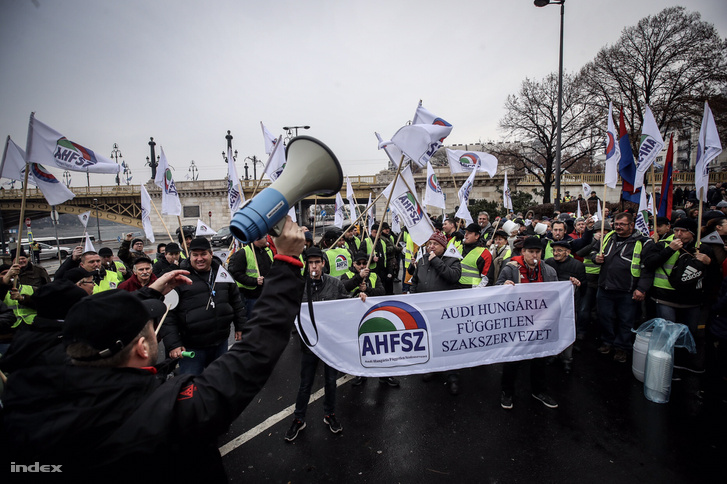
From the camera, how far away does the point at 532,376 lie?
400cm

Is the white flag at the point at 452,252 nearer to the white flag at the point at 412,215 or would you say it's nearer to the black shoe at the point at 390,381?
the white flag at the point at 412,215

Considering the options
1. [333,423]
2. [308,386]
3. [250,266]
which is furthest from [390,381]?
[250,266]

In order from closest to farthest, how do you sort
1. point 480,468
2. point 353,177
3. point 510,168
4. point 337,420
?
1. point 480,468
2. point 337,420
3. point 510,168
4. point 353,177

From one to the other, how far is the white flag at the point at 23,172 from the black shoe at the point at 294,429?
13.3 ft

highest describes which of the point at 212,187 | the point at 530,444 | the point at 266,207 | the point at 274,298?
the point at 212,187

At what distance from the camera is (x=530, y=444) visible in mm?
3264

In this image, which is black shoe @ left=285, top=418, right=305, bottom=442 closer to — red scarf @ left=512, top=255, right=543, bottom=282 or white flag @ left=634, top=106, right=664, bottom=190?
red scarf @ left=512, top=255, right=543, bottom=282

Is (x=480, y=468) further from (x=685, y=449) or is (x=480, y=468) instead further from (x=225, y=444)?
(x=225, y=444)

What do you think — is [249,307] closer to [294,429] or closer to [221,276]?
[221,276]

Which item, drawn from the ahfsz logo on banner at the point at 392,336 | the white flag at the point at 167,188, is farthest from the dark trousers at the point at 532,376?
the white flag at the point at 167,188

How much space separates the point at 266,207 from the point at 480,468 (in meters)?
3.15

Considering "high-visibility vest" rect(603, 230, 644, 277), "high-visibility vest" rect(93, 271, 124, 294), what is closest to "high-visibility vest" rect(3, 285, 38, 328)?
"high-visibility vest" rect(93, 271, 124, 294)

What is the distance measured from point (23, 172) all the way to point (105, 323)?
198 inches

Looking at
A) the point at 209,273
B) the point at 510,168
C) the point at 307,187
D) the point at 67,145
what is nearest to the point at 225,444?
the point at 209,273
